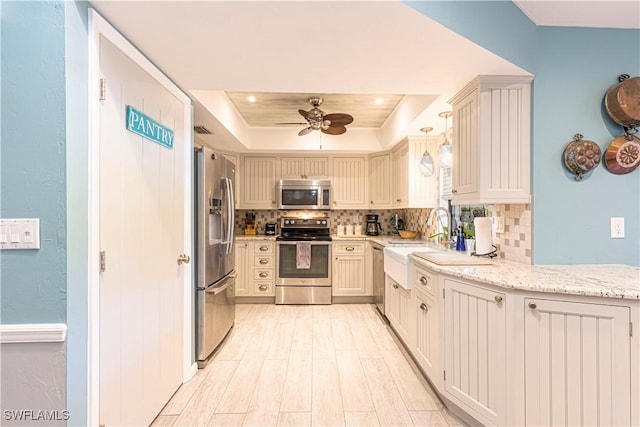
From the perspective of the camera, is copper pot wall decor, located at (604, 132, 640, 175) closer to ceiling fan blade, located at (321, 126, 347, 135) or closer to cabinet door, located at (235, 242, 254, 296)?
ceiling fan blade, located at (321, 126, 347, 135)

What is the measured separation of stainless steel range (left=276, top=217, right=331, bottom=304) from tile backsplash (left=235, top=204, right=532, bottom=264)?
0.70 meters

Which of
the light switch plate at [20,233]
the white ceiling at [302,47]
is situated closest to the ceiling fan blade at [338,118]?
the white ceiling at [302,47]

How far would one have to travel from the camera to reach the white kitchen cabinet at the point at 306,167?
14.9 ft

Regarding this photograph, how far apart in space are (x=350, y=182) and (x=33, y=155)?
3775 millimetres

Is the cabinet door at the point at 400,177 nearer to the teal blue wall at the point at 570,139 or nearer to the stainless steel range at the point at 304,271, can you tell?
the stainless steel range at the point at 304,271

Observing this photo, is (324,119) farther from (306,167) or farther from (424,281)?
(424,281)

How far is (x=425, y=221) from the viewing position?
389 centimetres

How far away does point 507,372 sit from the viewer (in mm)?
1546

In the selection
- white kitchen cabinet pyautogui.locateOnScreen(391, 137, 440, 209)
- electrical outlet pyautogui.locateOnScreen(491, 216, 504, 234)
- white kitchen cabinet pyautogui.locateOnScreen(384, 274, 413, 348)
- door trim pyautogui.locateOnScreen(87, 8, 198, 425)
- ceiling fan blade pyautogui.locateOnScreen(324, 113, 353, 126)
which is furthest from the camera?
white kitchen cabinet pyautogui.locateOnScreen(391, 137, 440, 209)

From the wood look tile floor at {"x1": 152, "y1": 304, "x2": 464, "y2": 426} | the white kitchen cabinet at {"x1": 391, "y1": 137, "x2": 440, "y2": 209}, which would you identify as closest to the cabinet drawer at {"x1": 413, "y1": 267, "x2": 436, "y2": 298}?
the wood look tile floor at {"x1": 152, "y1": 304, "x2": 464, "y2": 426}

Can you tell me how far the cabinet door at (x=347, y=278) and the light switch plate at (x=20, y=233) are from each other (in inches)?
132

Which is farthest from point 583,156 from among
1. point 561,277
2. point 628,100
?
point 561,277

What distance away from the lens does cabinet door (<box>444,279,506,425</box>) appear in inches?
62.2

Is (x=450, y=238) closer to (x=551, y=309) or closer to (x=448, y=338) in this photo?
(x=448, y=338)
